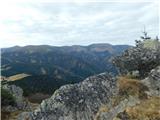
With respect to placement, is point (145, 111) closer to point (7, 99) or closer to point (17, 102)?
point (7, 99)

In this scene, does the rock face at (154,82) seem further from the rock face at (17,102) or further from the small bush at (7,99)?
the small bush at (7,99)

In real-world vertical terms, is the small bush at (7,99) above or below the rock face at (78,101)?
below

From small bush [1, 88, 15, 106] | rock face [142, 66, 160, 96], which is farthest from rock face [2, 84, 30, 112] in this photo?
rock face [142, 66, 160, 96]

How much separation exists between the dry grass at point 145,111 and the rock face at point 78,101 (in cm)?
437

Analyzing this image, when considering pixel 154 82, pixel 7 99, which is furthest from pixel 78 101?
pixel 7 99

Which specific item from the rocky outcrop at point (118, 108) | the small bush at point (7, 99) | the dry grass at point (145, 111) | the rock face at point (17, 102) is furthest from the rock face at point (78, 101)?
the small bush at point (7, 99)

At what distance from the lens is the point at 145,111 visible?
2039 cm

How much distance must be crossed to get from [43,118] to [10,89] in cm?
5176

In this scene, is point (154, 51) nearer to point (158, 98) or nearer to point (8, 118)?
point (158, 98)

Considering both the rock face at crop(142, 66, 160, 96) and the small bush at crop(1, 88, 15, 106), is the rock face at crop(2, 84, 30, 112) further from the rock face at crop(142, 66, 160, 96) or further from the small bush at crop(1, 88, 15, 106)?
the rock face at crop(142, 66, 160, 96)

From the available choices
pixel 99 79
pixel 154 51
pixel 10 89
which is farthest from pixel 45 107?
pixel 10 89

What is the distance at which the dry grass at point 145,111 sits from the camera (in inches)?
782

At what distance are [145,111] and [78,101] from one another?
7075 mm

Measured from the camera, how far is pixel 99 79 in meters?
27.4
